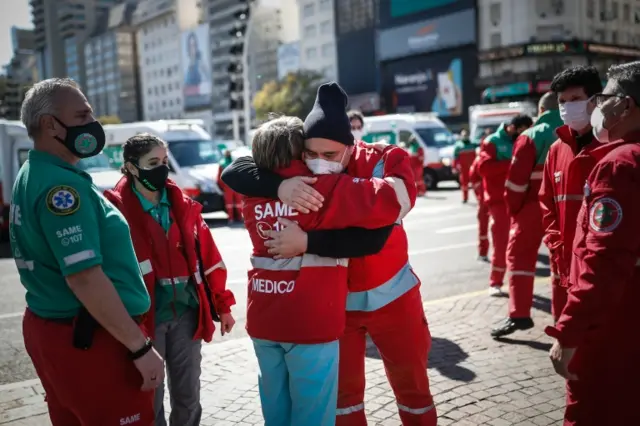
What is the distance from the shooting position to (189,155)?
16.8 metres

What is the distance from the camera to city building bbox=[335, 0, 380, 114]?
7281cm

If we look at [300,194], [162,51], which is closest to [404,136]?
[300,194]

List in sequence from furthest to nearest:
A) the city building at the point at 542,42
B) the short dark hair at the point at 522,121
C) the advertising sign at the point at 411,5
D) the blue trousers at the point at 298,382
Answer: the advertising sign at the point at 411,5 → the city building at the point at 542,42 → the short dark hair at the point at 522,121 → the blue trousers at the point at 298,382

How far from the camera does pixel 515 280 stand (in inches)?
218

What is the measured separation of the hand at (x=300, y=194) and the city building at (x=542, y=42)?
49.2 m

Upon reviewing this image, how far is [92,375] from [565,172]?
9.46 feet

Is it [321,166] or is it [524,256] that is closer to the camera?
[321,166]

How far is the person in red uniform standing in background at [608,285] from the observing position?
2229 millimetres

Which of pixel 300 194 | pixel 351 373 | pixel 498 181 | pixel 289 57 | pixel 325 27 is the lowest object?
pixel 351 373

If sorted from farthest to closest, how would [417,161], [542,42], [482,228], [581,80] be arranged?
1. [542,42]
2. [417,161]
3. [482,228]
4. [581,80]

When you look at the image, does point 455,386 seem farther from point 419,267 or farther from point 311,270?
point 419,267

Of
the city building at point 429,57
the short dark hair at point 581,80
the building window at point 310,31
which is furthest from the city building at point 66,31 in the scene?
the short dark hair at point 581,80

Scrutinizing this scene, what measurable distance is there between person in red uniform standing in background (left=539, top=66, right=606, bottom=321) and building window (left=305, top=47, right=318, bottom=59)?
272ft

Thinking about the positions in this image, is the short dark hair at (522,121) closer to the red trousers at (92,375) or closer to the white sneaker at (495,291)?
the white sneaker at (495,291)
